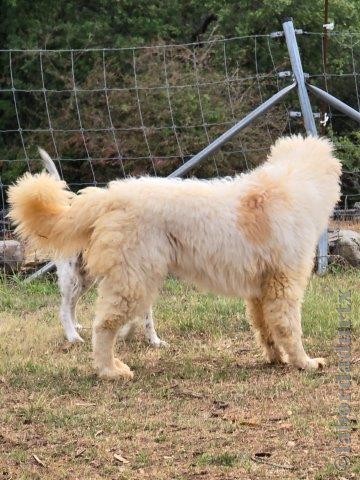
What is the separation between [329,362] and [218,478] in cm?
237

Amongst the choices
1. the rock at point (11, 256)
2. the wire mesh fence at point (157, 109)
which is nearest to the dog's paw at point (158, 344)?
the rock at point (11, 256)

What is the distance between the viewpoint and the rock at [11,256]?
33.4 feet

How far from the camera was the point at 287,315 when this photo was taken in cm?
642

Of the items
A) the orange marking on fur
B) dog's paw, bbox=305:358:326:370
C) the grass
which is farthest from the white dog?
dog's paw, bbox=305:358:326:370

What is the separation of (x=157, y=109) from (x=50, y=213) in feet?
30.3

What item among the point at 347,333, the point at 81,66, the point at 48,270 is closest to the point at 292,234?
the point at 347,333

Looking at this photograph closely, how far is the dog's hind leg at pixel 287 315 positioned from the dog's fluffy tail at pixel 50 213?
127cm

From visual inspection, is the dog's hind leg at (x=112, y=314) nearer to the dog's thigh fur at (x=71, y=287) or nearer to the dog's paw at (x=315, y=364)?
the dog's paw at (x=315, y=364)

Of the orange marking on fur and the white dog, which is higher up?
the orange marking on fur

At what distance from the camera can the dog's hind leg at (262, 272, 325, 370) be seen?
6422mm

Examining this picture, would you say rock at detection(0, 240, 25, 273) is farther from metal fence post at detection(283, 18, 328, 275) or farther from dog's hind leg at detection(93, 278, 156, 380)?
dog's hind leg at detection(93, 278, 156, 380)

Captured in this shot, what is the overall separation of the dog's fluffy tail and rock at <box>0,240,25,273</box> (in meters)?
3.89

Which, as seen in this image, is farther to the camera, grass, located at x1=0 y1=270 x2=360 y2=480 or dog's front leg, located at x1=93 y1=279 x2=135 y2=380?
dog's front leg, located at x1=93 y1=279 x2=135 y2=380

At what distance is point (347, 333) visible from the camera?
7164 millimetres
